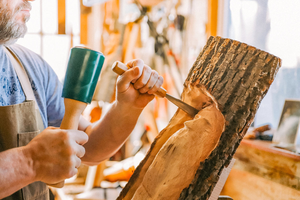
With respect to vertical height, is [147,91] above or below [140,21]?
below

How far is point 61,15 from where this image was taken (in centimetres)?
305

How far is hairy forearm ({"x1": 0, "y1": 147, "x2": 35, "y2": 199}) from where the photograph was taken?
0.69m

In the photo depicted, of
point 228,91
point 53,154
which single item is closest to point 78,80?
point 53,154

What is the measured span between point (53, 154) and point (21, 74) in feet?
1.84

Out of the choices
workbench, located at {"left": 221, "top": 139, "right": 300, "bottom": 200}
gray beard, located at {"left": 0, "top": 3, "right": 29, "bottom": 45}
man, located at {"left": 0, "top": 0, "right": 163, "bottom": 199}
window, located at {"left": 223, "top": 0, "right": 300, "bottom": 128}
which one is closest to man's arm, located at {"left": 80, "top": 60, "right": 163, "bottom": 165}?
man, located at {"left": 0, "top": 0, "right": 163, "bottom": 199}

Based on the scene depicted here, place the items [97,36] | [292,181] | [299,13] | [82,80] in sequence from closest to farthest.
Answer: [82,80]
[292,181]
[299,13]
[97,36]

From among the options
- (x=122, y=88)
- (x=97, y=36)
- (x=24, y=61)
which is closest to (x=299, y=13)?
(x=122, y=88)

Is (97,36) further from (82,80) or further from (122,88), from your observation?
(82,80)

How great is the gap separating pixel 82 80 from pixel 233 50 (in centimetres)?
59

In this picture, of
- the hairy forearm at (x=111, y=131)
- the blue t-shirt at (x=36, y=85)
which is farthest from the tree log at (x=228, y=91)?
the blue t-shirt at (x=36, y=85)

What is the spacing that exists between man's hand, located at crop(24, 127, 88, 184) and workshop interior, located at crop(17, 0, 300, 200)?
0.47 ft

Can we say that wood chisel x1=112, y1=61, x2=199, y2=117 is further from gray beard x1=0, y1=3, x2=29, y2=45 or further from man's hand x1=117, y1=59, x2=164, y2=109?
gray beard x1=0, y1=3, x2=29, y2=45

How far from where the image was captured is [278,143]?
1.81 m

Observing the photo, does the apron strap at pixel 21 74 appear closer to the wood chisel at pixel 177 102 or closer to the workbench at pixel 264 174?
the wood chisel at pixel 177 102
